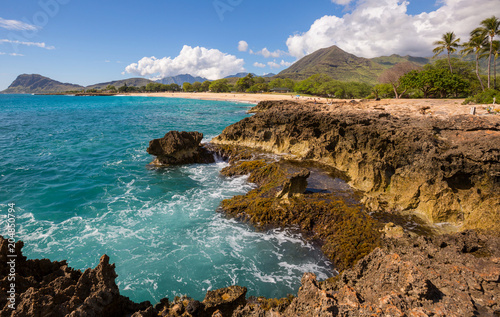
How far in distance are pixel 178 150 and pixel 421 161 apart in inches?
767

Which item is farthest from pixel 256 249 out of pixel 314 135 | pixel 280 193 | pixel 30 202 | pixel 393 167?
pixel 30 202

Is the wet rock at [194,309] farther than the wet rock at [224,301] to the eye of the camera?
No

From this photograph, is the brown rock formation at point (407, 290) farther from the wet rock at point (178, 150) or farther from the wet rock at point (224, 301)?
the wet rock at point (178, 150)

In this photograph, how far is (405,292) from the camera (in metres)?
5.01

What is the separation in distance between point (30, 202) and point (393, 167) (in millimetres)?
24645

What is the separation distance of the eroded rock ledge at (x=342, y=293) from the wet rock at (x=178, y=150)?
1536cm

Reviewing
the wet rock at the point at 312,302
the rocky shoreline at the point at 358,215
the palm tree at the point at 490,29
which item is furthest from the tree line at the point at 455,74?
the wet rock at the point at 312,302

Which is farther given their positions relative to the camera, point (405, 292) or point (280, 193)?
point (280, 193)

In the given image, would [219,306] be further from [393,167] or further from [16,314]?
[393,167]

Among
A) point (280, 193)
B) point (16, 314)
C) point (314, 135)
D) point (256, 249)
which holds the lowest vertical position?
point (256, 249)

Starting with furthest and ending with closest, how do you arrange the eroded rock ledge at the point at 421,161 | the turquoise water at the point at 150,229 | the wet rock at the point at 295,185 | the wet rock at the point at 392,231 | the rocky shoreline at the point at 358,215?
the wet rock at the point at 295,185
the eroded rock ledge at the point at 421,161
the wet rock at the point at 392,231
the turquoise water at the point at 150,229
the rocky shoreline at the point at 358,215

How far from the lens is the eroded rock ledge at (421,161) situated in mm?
11703

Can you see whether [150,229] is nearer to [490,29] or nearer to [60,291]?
[60,291]

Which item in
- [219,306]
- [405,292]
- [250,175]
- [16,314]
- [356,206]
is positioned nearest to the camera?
[16,314]
